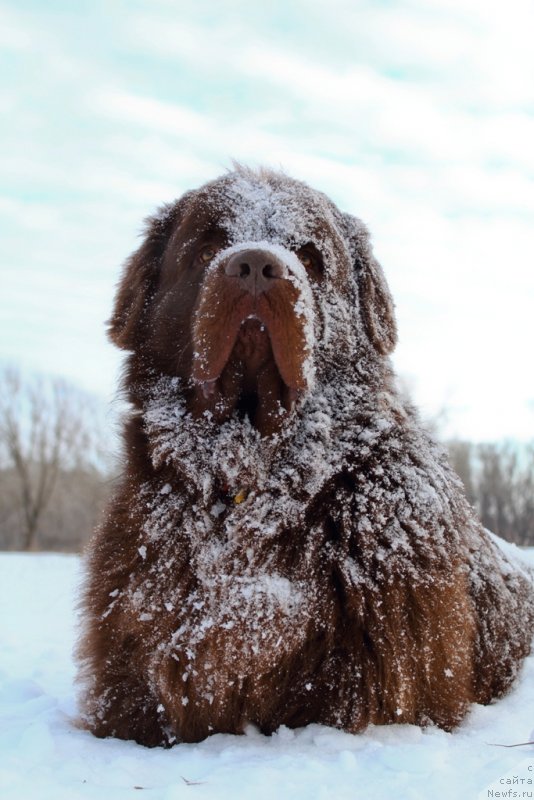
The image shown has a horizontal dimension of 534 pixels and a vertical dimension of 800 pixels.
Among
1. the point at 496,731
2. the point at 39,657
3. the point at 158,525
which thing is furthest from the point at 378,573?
the point at 39,657

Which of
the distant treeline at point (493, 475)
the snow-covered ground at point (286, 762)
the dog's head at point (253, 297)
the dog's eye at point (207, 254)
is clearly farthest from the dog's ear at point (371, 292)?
the distant treeline at point (493, 475)

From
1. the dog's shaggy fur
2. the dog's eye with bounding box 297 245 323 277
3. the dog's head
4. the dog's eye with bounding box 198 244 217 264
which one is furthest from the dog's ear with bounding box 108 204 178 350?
the dog's eye with bounding box 297 245 323 277

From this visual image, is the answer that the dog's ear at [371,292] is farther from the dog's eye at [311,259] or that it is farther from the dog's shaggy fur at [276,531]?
the dog's eye at [311,259]

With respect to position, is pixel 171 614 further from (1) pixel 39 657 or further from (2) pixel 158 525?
(1) pixel 39 657

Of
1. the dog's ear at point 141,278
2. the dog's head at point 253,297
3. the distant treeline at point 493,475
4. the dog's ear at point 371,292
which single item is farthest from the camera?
the distant treeline at point 493,475

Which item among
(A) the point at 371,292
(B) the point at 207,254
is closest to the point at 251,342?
(B) the point at 207,254

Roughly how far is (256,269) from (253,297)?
0.11m

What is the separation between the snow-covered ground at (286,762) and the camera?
6.45ft

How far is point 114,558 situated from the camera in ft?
9.96

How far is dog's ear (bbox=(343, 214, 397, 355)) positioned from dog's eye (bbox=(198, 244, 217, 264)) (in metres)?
0.79

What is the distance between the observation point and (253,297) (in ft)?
8.88

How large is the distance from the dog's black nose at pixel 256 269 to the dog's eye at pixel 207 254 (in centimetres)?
A: 56

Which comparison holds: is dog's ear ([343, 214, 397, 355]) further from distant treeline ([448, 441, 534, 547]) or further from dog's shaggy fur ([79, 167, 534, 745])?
distant treeline ([448, 441, 534, 547])

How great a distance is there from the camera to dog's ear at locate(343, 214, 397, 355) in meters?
3.43
